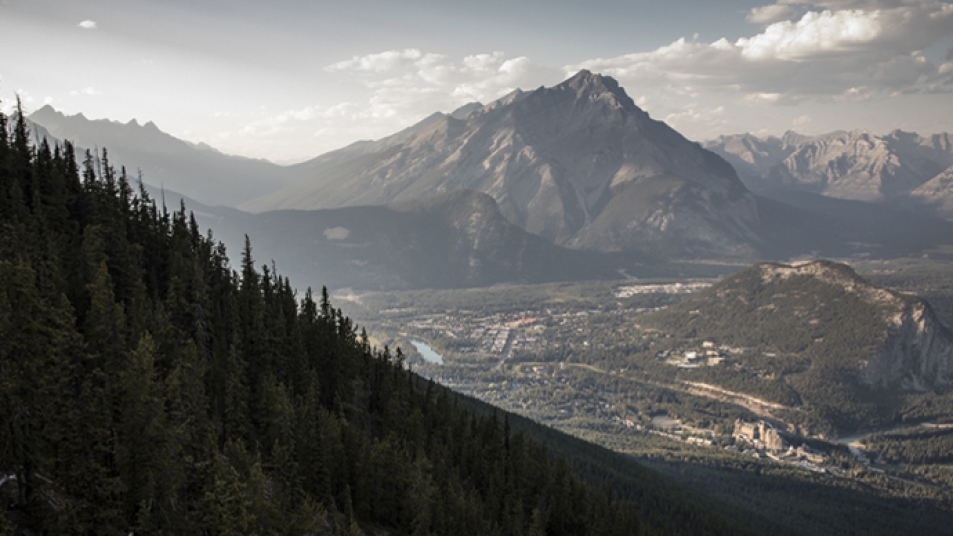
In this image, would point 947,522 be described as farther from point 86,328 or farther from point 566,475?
point 86,328

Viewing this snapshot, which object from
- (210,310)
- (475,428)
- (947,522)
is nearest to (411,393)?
(475,428)

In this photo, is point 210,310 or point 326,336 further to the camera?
point 326,336

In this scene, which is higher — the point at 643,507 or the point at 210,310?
the point at 210,310

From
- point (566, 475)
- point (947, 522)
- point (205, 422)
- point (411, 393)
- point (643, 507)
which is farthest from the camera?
point (947, 522)

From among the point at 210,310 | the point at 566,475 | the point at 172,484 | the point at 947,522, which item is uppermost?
the point at 210,310

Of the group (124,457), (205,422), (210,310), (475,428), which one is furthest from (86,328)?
(475,428)

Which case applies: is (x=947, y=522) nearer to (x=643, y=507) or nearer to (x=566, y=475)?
(x=643, y=507)

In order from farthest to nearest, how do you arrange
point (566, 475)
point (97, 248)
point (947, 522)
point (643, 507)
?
1. point (947, 522)
2. point (643, 507)
3. point (566, 475)
4. point (97, 248)
